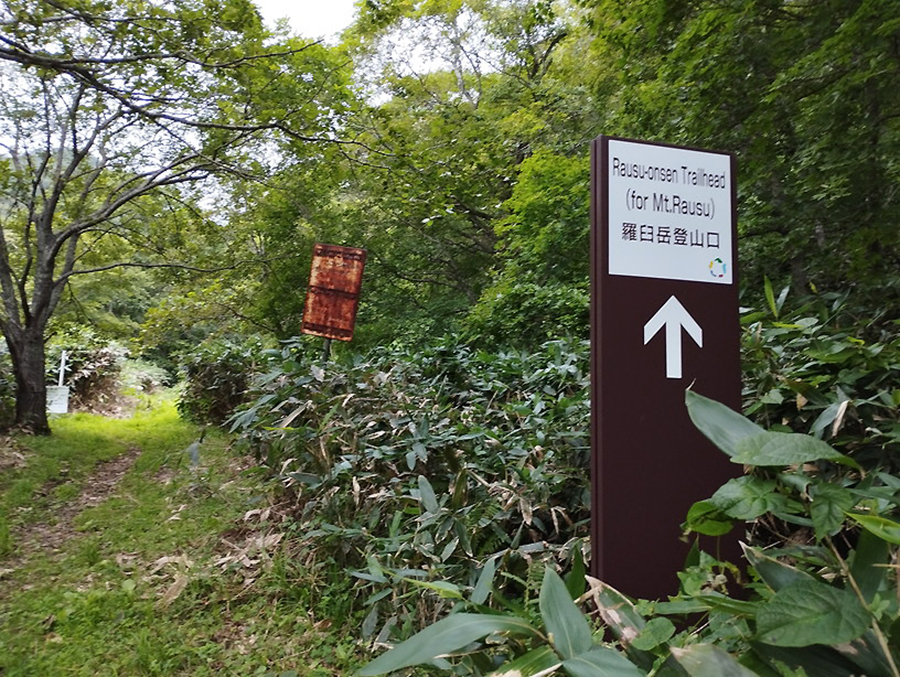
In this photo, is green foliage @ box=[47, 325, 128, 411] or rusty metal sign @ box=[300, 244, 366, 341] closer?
rusty metal sign @ box=[300, 244, 366, 341]

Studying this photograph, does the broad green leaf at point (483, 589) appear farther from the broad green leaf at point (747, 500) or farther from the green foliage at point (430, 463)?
the broad green leaf at point (747, 500)

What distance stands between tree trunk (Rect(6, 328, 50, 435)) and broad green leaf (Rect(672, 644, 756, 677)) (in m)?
9.22

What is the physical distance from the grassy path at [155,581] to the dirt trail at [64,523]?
0.01 meters

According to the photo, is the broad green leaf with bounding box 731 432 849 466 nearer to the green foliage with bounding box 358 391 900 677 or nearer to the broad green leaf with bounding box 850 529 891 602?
the green foliage with bounding box 358 391 900 677

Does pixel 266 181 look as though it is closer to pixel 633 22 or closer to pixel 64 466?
pixel 64 466

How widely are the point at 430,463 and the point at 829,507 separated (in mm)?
2207

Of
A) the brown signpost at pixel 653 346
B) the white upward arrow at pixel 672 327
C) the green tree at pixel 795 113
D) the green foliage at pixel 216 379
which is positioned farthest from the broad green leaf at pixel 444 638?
the green foliage at pixel 216 379

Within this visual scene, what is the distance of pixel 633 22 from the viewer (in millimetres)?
4922

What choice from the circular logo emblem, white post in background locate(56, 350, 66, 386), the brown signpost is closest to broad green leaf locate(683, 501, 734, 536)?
the brown signpost

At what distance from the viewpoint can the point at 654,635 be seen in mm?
855

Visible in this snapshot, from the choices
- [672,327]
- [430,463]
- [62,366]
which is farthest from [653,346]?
[62,366]

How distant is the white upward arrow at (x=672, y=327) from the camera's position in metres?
1.77

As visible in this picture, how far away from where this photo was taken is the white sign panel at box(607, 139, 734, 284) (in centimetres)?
177

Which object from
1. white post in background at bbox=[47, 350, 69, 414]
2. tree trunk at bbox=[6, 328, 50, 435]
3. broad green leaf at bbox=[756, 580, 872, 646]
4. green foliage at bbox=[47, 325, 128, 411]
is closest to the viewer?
broad green leaf at bbox=[756, 580, 872, 646]
